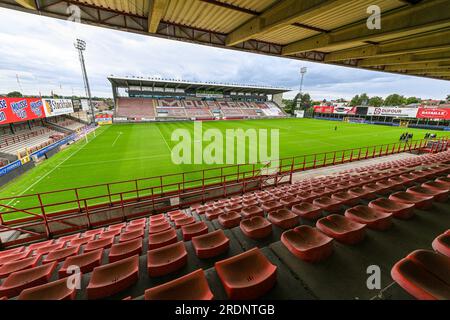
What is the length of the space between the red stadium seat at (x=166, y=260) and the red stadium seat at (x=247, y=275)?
85cm

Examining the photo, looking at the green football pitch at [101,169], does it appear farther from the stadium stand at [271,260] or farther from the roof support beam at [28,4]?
the roof support beam at [28,4]

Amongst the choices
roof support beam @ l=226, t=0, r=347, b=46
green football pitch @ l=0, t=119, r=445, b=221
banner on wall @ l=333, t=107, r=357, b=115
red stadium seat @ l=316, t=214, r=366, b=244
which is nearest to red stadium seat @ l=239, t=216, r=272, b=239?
red stadium seat @ l=316, t=214, r=366, b=244

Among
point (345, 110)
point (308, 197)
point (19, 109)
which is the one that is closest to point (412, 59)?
point (308, 197)

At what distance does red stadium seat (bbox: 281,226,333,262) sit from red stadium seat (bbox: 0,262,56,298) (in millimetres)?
3936

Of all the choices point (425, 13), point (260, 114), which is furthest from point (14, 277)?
point (260, 114)

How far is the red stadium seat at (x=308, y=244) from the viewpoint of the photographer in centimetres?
258

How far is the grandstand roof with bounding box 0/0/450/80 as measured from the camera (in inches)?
214

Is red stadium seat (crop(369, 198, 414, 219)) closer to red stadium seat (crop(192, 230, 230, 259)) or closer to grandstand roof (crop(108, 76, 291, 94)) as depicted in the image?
red stadium seat (crop(192, 230, 230, 259))

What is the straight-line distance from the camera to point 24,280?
298cm

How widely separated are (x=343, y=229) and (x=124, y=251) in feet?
13.5

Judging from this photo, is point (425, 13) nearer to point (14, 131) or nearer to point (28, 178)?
point (28, 178)

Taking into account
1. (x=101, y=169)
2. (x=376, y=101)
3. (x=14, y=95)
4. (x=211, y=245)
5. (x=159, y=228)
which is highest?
(x=14, y=95)

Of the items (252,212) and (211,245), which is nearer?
(211,245)

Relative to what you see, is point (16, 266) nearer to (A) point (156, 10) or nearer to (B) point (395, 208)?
(A) point (156, 10)
